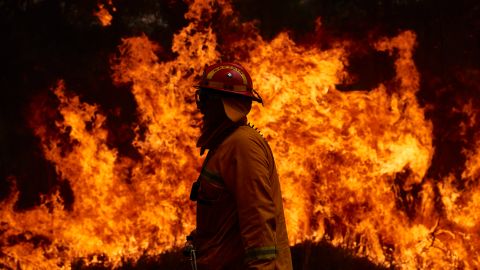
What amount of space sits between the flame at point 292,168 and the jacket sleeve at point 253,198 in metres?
5.23

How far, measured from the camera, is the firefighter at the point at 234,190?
238cm

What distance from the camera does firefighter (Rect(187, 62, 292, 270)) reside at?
7.79 feet

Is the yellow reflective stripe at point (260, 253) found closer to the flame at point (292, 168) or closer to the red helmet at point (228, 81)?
the red helmet at point (228, 81)

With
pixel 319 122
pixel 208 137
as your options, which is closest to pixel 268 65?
pixel 319 122

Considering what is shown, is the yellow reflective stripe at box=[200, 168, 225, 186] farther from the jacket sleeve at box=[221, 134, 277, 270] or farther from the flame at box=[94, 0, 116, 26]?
the flame at box=[94, 0, 116, 26]

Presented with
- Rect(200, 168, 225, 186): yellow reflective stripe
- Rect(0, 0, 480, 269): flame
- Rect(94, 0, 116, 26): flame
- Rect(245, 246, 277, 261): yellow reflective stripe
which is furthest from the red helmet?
Rect(94, 0, 116, 26): flame

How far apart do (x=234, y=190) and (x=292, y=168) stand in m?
5.65

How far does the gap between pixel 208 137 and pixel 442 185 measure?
632cm

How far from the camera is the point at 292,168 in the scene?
8047 mm

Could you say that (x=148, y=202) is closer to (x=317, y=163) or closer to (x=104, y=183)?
(x=104, y=183)

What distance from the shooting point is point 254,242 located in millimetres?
2342

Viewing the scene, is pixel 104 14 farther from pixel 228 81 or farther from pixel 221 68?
pixel 228 81

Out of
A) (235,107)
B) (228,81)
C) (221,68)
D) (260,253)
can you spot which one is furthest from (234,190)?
(221,68)

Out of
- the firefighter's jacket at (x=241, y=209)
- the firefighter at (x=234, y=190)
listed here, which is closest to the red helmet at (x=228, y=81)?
the firefighter at (x=234, y=190)
